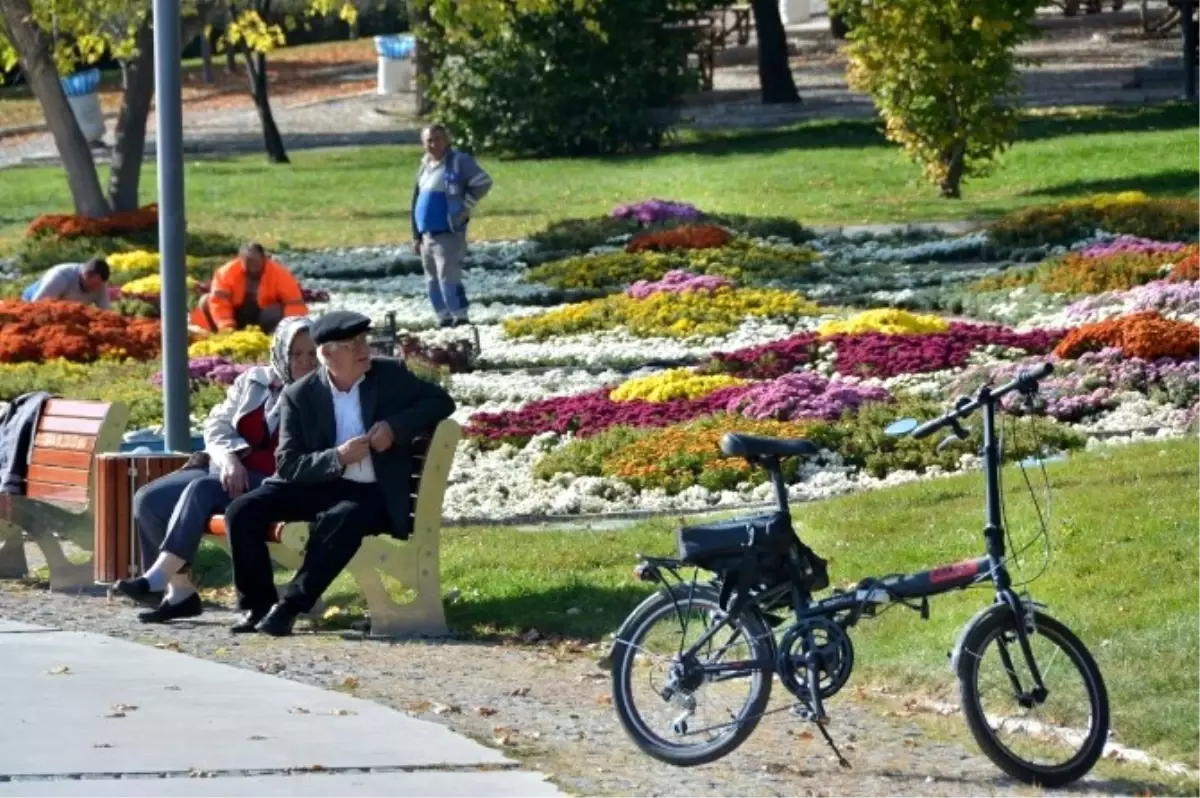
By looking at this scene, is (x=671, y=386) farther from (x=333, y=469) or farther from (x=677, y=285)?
(x=333, y=469)

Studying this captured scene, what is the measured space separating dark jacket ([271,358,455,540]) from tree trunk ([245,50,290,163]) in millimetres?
31639

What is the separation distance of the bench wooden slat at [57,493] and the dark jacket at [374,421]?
206cm

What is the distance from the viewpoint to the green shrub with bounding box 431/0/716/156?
43.3 m

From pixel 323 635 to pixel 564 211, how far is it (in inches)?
987

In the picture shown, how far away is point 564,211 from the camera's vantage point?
34844 mm

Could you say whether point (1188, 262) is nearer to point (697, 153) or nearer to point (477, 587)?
point (477, 587)

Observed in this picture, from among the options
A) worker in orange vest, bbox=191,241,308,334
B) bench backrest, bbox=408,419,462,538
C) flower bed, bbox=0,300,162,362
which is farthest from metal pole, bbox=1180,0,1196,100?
bench backrest, bbox=408,419,462,538

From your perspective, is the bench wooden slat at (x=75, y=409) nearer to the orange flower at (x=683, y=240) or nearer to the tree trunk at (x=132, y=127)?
the orange flower at (x=683, y=240)

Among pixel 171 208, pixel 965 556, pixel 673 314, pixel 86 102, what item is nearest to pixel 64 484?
pixel 171 208

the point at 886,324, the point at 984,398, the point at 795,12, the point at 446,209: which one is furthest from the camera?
the point at 795,12

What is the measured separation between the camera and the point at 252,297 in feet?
64.6

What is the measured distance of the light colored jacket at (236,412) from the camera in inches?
412

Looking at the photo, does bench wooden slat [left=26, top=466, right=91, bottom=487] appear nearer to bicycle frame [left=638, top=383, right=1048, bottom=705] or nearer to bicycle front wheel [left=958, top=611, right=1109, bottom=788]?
bicycle frame [left=638, top=383, right=1048, bottom=705]

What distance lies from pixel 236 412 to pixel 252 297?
30.4ft
